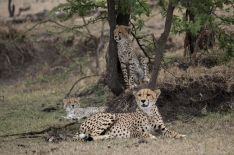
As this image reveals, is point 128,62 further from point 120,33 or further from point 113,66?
point 120,33

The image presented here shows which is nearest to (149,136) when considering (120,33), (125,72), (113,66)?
(113,66)

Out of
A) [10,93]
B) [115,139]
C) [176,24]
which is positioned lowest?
[10,93]

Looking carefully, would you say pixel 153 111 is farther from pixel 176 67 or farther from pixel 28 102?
pixel 28 102

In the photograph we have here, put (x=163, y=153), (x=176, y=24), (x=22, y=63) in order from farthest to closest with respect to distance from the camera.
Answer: (x=22, y=63) < (x=176, y=24) < (x=163, y=153)

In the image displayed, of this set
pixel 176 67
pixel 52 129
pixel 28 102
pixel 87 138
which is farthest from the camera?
pixel 28 102

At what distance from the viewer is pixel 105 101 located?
13492mm

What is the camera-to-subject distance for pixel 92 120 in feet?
31.8

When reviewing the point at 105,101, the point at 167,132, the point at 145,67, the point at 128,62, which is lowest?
the point at 105,101

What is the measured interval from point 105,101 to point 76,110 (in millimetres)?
1038

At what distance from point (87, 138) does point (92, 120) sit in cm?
37

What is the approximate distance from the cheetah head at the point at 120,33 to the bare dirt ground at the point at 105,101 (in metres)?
1.03

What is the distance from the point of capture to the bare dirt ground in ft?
28.9

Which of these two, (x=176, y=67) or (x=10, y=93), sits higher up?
(x=176, y=67)

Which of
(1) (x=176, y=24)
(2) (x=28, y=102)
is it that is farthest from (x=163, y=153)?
(2) (x=28, y=102)
